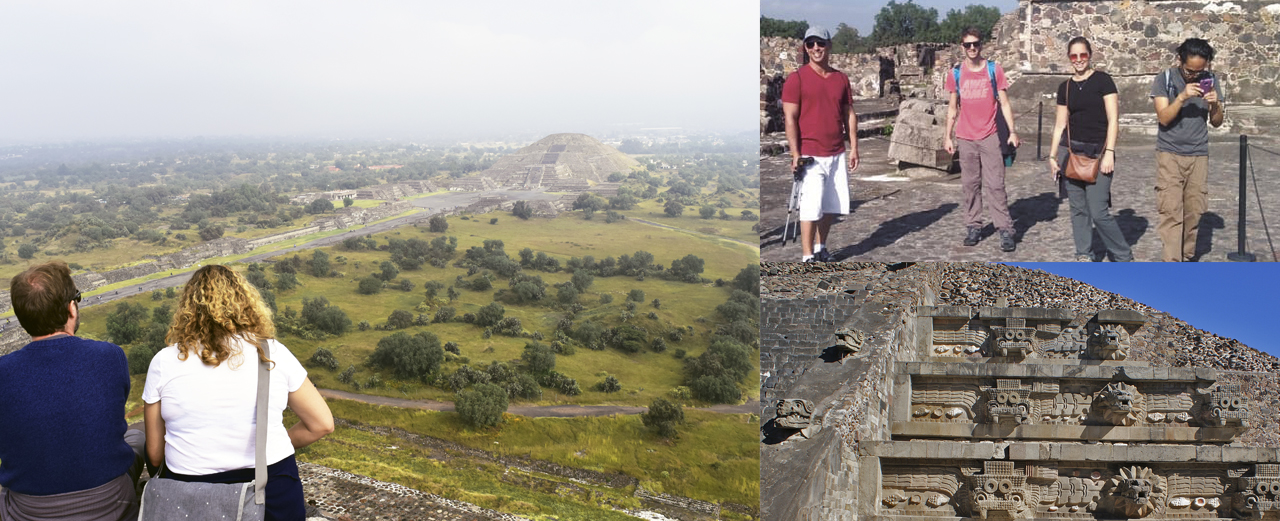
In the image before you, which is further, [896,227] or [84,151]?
[84,151]

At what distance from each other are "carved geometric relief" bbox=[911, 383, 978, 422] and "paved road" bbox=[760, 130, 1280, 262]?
1514mm

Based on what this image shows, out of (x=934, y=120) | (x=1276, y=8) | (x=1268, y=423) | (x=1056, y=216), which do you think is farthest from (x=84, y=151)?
(x=1268, y=423)

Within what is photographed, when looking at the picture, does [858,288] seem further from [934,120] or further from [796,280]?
[934,120]

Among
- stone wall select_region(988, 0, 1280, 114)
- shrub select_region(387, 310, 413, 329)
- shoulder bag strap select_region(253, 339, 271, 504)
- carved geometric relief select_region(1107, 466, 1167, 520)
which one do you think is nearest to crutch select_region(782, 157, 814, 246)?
stone wall select_region(988, 0, 1280, 114)

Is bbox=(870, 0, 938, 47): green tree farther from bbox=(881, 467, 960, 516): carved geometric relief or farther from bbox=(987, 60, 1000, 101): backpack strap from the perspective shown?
bbox=(881, 467, 960, 516): carved geometric relief

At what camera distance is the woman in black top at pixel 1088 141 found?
23.6ft

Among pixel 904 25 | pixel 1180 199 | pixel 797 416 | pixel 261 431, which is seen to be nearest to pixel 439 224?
pixel 904 25

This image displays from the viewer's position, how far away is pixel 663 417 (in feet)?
52.8

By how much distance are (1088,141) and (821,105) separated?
2.45 meters

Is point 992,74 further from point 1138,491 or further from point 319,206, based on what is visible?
point 319,206

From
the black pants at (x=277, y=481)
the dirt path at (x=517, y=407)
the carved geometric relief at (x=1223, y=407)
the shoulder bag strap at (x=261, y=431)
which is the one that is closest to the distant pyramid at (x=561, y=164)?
the dirt path at (x=517, y=407)

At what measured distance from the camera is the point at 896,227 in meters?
7.77

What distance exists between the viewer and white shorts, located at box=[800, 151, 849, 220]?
25.5 feet

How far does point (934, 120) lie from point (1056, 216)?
146 cm
